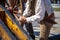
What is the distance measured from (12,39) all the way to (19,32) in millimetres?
217

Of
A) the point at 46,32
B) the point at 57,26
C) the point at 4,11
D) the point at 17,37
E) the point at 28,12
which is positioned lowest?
the point at 57,26

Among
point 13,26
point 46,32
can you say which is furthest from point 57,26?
point 13,26

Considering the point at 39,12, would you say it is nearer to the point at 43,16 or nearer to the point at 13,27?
the point at 43,16

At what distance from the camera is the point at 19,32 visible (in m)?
2.31

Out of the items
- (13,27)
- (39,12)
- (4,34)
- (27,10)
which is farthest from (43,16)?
(4,34)

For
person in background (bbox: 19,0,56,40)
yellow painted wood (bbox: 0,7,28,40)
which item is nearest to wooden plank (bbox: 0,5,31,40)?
yellow painted wood (bbox: 0,7,28,40)

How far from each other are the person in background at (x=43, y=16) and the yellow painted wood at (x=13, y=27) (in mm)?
558

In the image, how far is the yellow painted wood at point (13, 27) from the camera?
7.44 feet

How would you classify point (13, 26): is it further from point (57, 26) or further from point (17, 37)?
point (57, 26)

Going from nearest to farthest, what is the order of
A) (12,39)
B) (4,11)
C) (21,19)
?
(12,39), (4,11), (21,19)

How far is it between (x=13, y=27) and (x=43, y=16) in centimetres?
118

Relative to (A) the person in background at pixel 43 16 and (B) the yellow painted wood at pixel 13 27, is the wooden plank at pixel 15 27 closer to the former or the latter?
A: (B) the yellow painted wood at pixel 13 27

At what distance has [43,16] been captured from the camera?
3566 mm

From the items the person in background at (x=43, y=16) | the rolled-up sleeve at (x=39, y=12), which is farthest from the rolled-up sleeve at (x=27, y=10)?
the rolled-up sleeve at (x=39, y=12)
